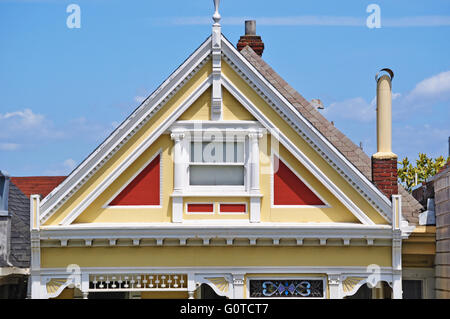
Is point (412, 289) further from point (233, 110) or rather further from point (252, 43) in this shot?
point (252, 43)

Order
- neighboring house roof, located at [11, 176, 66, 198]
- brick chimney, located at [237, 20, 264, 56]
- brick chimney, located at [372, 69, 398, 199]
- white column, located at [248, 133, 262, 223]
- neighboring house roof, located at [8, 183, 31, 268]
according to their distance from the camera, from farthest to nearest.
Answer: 1. neighboring house roof, located at [11, 176, 66, 198]
2. brick chimney, located at [237, 20, 264, 56]
3. neighboring house roof, located at [8, 183, 31, 268]
4. brick chimney, located at [372, 69, 398, 199]
5. white column, located at [248, 133, 262, 223]

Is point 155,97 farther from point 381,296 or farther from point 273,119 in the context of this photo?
point 381,296

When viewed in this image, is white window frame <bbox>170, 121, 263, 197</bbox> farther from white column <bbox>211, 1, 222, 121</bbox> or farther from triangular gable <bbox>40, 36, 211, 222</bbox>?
triangular gable <bbox>40, 36, 211, 222</bbox>

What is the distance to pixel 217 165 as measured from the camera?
51.9 ft

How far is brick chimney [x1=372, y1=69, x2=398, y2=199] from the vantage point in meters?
16.2

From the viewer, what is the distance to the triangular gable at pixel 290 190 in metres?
15.6

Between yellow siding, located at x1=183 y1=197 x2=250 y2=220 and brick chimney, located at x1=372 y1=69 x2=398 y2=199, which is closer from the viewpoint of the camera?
yellow siding, located at x1=183 y1=197 x2=250 y2=220

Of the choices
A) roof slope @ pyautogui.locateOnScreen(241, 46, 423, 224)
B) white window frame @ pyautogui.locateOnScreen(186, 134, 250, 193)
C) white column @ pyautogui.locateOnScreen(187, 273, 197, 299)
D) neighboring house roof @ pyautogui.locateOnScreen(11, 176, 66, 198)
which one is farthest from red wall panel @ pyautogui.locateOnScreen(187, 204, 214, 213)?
neighboring house roof @ pyautogui.locateOnScreen(11, 176, 66, 198)

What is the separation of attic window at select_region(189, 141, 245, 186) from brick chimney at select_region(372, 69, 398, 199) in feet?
10.5

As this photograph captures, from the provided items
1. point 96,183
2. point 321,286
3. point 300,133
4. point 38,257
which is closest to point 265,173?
point 300,133

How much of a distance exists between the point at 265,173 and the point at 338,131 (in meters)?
3.91

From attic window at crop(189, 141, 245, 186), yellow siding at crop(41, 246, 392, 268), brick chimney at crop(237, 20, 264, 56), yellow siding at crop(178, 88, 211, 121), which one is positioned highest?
brick chimney at crop(237, 20, 264, 56)

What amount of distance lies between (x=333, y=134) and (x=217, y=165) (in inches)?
164
